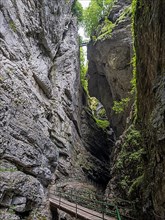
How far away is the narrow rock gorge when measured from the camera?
7.14 m

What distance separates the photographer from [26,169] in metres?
10.6

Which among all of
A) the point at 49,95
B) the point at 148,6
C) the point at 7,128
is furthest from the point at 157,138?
the point at 49,95

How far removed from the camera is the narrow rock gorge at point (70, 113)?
7.14 meters

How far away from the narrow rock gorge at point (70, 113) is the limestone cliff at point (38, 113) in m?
0.05

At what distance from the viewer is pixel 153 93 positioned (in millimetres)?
6852

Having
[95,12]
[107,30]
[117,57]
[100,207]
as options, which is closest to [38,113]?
[100,207]

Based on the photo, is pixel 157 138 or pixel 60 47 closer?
pixel 157 138

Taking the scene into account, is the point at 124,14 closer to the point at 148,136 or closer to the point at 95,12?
the point at 95,12

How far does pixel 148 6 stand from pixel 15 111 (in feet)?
25.9

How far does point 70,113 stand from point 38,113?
705 cm

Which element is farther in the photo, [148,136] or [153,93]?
[148,136]

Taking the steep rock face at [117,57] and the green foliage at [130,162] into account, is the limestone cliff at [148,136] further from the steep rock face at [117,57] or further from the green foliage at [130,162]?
the steep rock face at [117,57]

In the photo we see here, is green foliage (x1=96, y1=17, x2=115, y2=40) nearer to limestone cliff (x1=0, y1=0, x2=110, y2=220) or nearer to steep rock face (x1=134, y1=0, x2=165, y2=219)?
limestone cliff (x1=0, y1=0, x2=110, y2=220)

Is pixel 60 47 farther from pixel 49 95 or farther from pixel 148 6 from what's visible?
pixel 148 6
